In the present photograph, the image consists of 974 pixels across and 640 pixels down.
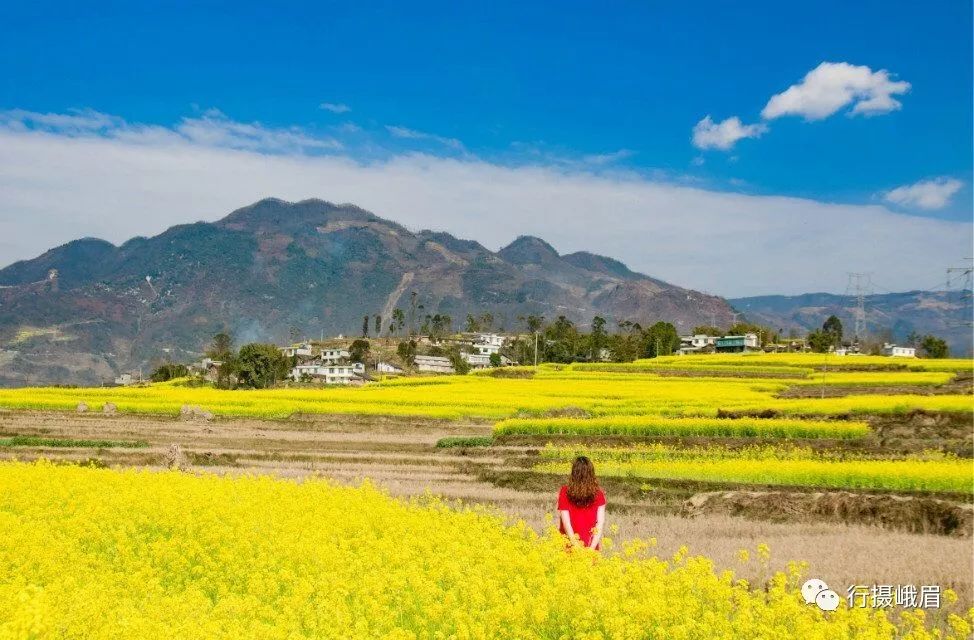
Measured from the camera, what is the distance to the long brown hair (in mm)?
9781

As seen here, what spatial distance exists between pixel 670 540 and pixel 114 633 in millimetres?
9144

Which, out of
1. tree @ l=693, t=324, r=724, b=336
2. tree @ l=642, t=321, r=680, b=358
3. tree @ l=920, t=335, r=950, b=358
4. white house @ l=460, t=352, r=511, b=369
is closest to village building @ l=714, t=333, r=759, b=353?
tree @ l=642, t=321, r=680, b=358

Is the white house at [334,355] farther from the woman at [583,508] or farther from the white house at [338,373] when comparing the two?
the woman at [583,508]

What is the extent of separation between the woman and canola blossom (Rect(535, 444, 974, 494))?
1139cm

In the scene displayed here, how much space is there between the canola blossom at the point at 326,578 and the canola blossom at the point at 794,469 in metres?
9.23

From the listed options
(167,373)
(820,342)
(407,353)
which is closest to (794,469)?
(820,342)

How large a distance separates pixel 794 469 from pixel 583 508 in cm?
1229

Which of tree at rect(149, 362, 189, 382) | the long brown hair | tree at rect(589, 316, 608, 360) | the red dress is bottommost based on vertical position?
tree at rect(149, 362, 189, 382)

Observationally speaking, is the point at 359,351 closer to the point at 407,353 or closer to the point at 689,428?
the point at 407,353

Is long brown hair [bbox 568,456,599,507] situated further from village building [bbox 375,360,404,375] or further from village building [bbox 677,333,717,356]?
village building [bbox 677,333,717,356]

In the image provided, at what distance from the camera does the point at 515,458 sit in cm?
2630

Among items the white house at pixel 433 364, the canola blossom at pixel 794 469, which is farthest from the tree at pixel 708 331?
the canola blossom at pixel 794 469

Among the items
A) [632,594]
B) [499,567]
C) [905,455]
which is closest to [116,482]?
[499,567]

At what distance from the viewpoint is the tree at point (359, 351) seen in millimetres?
141387
